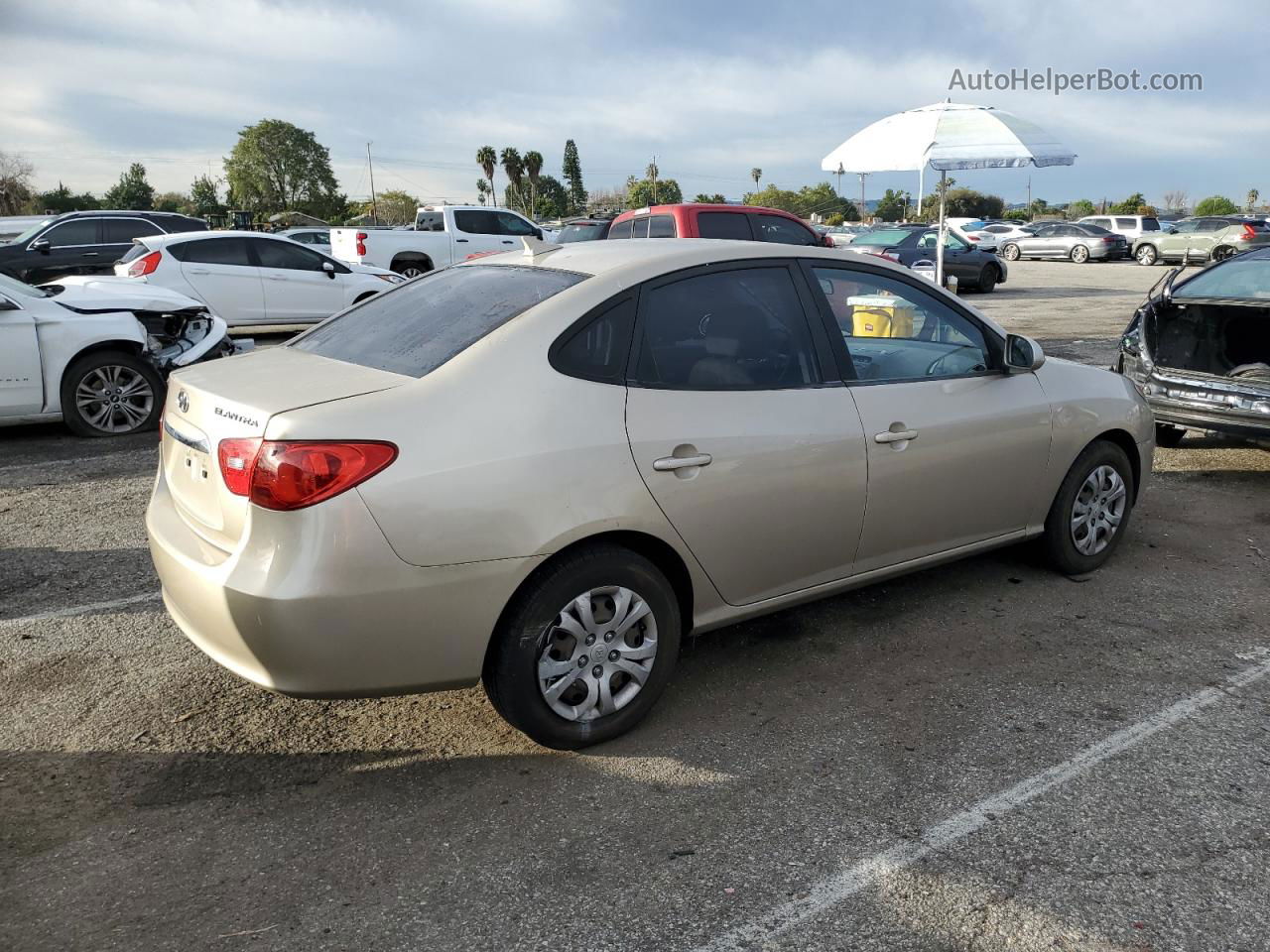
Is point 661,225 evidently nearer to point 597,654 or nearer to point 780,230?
point 780,230

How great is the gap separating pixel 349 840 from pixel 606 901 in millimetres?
764

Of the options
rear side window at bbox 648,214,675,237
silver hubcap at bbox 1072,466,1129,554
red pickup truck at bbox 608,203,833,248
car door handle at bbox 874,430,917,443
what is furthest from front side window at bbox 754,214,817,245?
car door handle at bbox 874,430,917,443

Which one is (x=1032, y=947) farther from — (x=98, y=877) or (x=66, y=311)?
(x=66, y=311)

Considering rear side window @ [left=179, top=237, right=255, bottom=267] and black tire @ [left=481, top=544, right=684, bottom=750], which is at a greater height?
rear side window @ [left=179, top=237, right=255, bottom=267]

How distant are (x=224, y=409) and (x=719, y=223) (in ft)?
28.4

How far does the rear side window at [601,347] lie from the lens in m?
3.14

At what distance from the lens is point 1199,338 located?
7195 millimetres

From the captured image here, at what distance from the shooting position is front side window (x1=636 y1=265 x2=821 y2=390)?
3.34 m

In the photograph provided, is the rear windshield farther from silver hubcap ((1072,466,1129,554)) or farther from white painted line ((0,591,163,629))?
silver hubcap ((1072,466,1129,554))

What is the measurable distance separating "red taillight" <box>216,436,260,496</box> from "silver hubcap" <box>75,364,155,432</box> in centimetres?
547

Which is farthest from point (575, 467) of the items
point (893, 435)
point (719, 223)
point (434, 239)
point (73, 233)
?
point (73, 233)

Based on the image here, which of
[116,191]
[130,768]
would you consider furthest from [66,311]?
[116,191]

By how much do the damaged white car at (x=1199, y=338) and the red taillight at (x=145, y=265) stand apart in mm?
10458

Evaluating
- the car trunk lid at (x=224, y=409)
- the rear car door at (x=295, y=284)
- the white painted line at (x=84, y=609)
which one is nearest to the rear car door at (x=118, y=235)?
the rear car door at (x=295, y=284)
